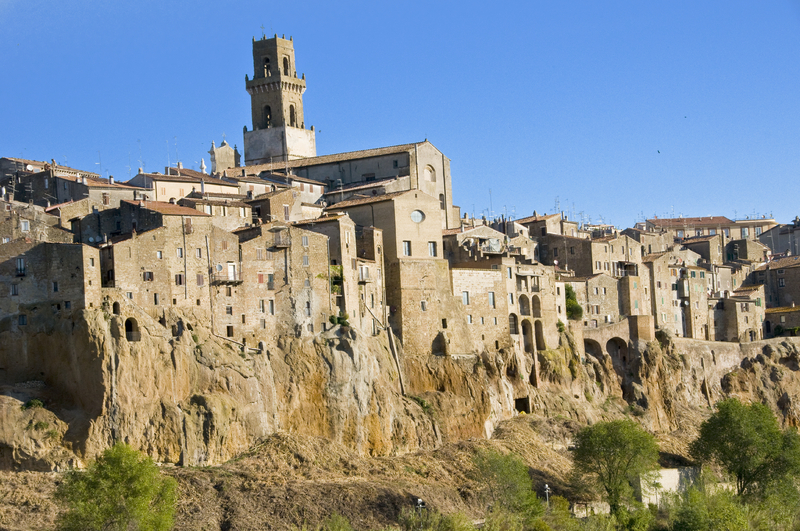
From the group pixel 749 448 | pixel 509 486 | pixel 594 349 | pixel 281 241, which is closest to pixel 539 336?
pixel 594 349

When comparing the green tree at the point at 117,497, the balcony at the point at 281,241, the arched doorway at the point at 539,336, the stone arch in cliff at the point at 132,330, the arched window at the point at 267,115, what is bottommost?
the green tree at the point at 117,497

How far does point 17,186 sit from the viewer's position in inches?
3371

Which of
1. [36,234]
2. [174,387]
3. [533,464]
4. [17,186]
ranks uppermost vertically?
[17,186]

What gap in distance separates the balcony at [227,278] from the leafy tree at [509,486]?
17797 millimetres

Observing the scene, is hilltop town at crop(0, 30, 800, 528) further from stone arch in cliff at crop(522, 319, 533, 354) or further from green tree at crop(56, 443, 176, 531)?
green tree at crop(56, 443, 176, 531)

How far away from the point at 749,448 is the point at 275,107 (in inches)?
2001

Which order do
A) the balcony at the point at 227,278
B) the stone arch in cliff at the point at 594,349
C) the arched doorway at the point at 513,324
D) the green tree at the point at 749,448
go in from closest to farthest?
1. the balcony at the point at 227,278
2. the green tree at the point at 749,448
3. the arched doorway at the point at 513,324
4. the stone arch in cliff at the point at 594,349

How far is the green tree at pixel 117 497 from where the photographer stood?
56.1 metres

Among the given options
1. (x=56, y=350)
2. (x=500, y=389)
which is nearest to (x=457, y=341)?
(x=500, y=389)

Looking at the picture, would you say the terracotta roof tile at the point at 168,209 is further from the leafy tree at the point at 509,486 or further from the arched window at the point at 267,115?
the arched window at the point at 267,115

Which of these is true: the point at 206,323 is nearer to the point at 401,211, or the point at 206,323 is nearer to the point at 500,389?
the point at 401,211

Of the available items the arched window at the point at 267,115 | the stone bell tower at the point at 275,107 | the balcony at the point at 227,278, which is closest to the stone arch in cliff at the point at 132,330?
the balcony at the point at 227,278

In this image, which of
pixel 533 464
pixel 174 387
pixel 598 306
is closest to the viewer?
pixel 174 387

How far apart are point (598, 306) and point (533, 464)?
2499 centimetres
